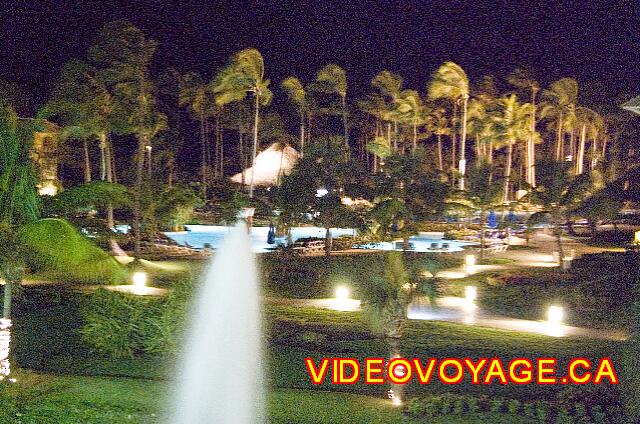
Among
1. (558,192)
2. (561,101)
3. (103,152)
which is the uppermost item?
(561,101)

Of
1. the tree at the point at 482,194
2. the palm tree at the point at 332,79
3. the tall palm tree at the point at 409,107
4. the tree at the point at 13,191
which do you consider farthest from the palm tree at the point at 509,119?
the tree at the point at 13,191

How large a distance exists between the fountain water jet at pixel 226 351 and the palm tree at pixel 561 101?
151 feet

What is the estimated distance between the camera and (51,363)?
35.9 feet

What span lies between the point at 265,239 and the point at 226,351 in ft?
84.5

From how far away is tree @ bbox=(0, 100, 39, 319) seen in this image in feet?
28.8

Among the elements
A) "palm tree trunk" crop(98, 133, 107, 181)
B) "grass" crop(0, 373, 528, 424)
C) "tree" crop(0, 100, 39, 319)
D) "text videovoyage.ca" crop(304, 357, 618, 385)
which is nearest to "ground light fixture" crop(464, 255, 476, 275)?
"text videovoyage.ca" crop(304, 357, 618, 385)

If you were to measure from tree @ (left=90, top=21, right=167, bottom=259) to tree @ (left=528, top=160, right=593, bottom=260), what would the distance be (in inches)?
581

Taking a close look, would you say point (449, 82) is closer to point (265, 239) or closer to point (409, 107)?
point (409, 107)

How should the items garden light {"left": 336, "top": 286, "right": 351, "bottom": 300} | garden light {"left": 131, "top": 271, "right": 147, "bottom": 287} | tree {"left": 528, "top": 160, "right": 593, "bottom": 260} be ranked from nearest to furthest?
garden light {"left": 336, "top": 286, "right": 351, "bottom": 300} → garden light {"left": 131, "top": 271, "right": 147, "bottom": 287} → tree {"left": 528, "top": 160, "right": 593, "bottom": 260}

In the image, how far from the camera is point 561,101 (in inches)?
2085

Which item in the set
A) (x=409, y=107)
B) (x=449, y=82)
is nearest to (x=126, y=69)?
(x=449, y=82)

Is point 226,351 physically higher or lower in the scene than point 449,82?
lower

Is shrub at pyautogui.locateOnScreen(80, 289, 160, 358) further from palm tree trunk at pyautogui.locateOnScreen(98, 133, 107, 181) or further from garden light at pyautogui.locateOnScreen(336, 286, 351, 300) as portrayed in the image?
palm tree trunk at pyautogui.locateOnScreen(98, 133, 107, 181)

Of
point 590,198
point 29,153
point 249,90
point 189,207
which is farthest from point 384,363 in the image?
point 249,90
